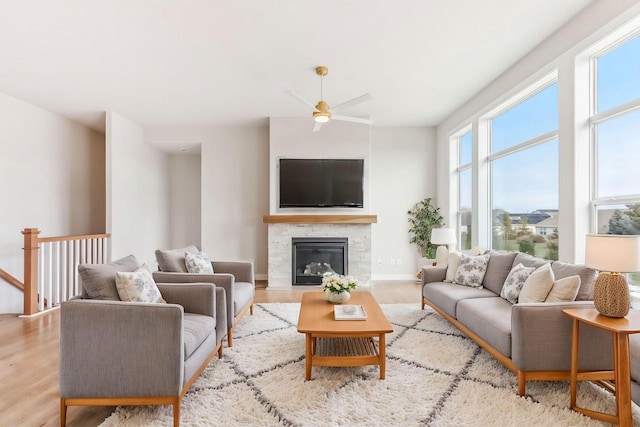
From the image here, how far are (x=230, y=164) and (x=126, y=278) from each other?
13.8ft

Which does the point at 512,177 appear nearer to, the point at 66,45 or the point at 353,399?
the point at 353,399

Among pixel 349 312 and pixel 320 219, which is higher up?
pixel 320 219

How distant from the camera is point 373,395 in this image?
85.9 inches

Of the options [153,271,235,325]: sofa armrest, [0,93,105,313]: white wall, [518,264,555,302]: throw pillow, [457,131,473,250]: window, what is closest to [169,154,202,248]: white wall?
[0,93,105,313]: white wall

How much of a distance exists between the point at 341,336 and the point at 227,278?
121 cm

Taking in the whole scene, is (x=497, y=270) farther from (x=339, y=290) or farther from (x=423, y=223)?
(x=423, y=223)

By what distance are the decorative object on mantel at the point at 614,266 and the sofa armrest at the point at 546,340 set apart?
9.2 inches

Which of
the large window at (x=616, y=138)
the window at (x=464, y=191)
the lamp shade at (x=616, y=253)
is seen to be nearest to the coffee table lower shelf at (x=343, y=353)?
the lamp shade at (x=616, y=253)

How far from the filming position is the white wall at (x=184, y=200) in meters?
7.19

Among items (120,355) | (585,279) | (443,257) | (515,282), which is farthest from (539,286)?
(120,355)

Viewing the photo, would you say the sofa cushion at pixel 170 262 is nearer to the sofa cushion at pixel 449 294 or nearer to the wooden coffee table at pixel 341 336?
the wooden coffee table at pixel 341 336

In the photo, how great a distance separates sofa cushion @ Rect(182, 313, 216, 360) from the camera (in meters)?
2.03

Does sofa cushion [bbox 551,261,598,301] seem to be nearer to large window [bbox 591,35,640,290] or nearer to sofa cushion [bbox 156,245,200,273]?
large window [bbox 591,35,640,290]

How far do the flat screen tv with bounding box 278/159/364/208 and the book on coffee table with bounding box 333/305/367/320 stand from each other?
9.80 ft
